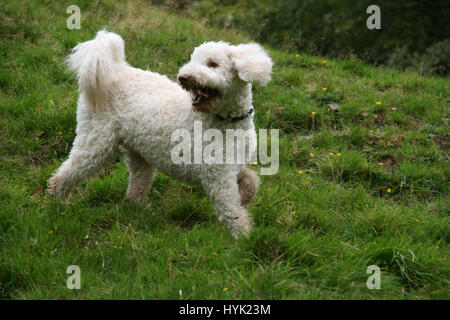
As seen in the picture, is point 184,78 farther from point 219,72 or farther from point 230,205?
point 230,205

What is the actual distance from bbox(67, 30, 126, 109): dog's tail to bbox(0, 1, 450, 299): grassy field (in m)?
1.05

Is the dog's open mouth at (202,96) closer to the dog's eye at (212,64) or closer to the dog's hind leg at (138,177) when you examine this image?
the dog's eye at (212,64)

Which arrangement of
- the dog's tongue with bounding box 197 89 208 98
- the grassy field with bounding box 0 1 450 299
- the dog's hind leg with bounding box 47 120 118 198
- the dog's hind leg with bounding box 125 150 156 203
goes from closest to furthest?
the grassy field with bounding box 0 1 450 299
the dog's tongue with bounding box 197 89 208 98
the dog's hind leg with bounding box 47 120 118 198
the dog's hind leg with bounding box 125 150 156 203

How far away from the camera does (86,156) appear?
13.8 feet

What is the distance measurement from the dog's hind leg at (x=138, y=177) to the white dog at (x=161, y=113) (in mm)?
10

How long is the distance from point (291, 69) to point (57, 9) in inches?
174

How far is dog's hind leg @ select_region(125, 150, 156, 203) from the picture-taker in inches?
177

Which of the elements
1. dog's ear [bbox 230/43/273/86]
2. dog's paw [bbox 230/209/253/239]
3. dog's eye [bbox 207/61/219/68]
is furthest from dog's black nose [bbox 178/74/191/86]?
dog's paw [bbox 230/209/253/239]

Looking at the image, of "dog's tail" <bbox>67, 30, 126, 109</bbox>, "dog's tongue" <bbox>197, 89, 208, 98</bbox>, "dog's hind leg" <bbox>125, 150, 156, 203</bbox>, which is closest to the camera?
"dog's tongue" <bbox>197, 89, 208, 98</bbox>

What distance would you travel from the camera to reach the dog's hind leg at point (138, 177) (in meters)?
4.48

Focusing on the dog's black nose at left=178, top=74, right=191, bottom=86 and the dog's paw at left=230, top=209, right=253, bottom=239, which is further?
the dog's paw at left=230, top=209, right=253, bottom=239

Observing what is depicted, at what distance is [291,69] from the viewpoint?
23.1 feet

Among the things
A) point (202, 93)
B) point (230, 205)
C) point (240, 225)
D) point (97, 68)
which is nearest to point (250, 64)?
point (202, 93)

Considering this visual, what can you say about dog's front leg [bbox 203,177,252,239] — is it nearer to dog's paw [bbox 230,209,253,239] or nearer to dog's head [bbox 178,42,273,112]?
dog's paw [bbox 230,209,253,239]
